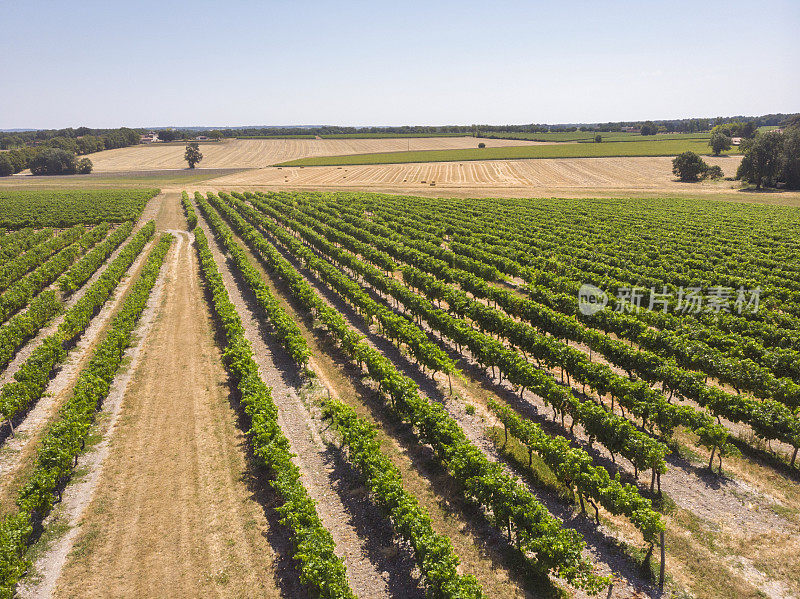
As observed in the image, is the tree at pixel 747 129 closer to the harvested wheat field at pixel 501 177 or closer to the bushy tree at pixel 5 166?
the harvested wheat field at pixel 501 177

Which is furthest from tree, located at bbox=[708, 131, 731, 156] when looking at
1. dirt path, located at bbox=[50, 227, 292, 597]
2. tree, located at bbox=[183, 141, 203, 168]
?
tree, located at bbox=[183, 141, 203, 168]

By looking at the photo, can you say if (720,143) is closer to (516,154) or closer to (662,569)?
(516,154)

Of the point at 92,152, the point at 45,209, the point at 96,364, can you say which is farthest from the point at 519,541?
the point at 92,152

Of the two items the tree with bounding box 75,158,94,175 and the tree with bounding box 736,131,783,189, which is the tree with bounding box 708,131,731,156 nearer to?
the tree with bounding box 736,131,783,189

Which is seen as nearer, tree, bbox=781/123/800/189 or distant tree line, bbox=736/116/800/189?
tree, bbox=781/123/800/189

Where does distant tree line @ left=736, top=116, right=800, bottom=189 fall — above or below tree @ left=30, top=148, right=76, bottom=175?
below

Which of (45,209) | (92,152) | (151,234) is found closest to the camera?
(151,234)

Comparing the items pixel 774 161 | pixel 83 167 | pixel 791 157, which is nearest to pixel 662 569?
pixel 774 161

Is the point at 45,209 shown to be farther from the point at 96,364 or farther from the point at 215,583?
the point at 215,583
